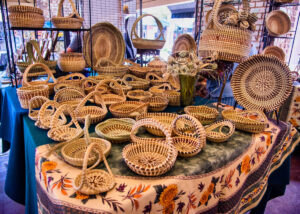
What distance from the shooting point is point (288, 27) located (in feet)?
10.0

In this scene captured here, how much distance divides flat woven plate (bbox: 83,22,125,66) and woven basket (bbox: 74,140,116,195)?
5.06 feet

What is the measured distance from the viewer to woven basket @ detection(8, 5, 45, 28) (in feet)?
4.99

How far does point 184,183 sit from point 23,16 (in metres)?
1.65

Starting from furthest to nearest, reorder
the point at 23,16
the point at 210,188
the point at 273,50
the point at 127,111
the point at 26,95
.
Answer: the point at 273,50
the point at 23,16
the point at 26,95
the point at 127,111
the point at 210,188

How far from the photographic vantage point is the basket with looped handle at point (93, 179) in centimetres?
63

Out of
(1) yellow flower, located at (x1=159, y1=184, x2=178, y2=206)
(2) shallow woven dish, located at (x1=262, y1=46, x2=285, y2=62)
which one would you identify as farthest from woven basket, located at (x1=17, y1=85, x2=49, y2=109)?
(2) shallow woven dish, located at (x1=262, y1=46, x2=285, y2=62)

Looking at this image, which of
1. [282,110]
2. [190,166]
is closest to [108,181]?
[190,166]

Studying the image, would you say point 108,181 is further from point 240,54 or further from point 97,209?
point 240,54

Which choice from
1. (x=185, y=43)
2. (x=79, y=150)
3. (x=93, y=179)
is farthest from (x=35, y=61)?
(x=93, y=179)

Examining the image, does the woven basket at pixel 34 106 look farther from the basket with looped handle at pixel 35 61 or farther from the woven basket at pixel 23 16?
the woven basket at pixel 23 16

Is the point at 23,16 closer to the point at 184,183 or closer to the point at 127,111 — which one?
the point at 127,111

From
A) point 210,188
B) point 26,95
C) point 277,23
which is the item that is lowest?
point 210,188

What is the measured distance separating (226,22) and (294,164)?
1.95 meters

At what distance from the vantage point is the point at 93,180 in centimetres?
70
